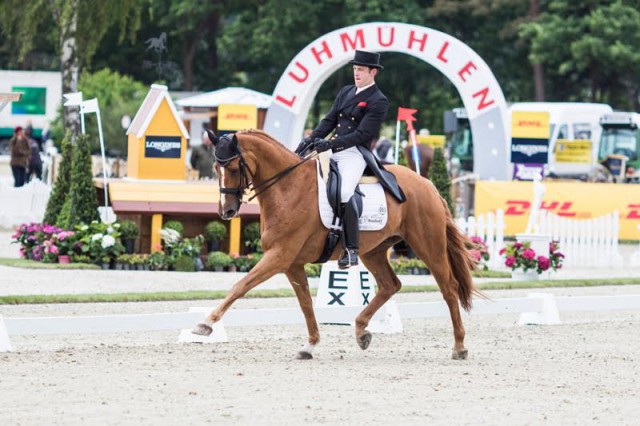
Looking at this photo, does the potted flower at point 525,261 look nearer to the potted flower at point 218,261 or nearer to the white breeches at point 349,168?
the potted flower at point 218,261

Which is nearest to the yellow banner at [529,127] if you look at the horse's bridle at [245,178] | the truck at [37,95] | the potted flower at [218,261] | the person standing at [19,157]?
the potted flower at [218,261]

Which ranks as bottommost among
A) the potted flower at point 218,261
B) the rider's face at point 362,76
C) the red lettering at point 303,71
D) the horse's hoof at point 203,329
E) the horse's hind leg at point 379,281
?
the potted flower at point 218,261

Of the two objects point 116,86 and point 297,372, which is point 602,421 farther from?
point 116,86

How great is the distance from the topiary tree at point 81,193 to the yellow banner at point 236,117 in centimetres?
525

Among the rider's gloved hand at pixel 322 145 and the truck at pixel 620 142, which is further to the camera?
the truck at pixel 620 142

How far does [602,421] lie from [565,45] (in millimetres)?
45868

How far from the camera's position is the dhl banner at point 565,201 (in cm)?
2812

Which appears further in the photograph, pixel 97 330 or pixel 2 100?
pixel 2 100

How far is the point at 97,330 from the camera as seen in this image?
12109mm

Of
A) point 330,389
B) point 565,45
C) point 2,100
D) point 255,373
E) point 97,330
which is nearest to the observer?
point 330,389

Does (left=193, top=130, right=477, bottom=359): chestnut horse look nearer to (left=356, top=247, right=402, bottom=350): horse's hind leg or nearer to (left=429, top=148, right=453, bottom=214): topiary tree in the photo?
(left=356, top=247, right=402, bottom=350): horse's hind leg

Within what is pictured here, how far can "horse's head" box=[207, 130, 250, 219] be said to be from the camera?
1116cm

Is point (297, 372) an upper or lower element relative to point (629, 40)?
lower

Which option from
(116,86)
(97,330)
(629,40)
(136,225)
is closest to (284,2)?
(116,86)
